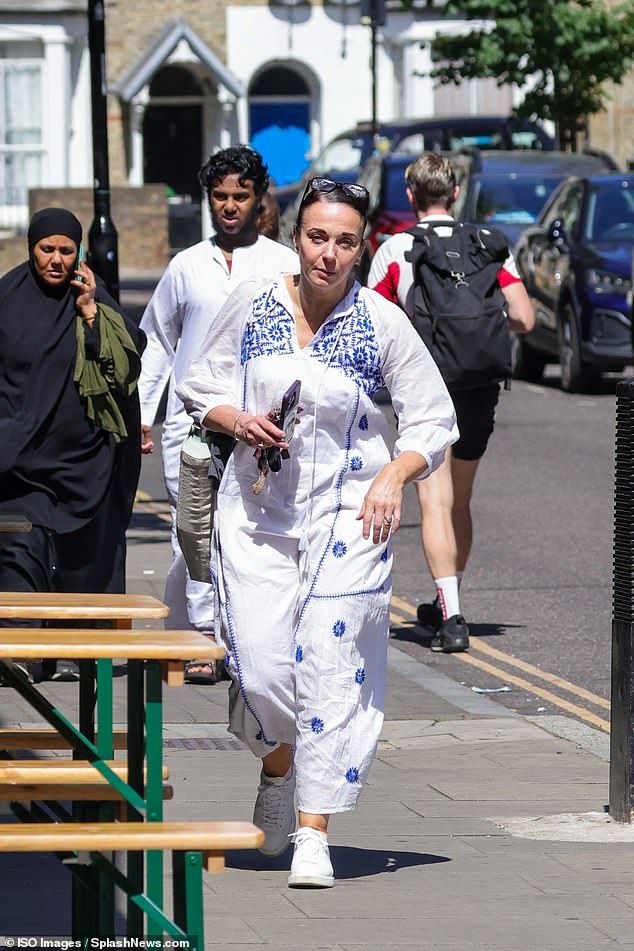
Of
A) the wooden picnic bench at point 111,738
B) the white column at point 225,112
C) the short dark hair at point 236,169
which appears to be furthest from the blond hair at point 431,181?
the white column at point 225,112

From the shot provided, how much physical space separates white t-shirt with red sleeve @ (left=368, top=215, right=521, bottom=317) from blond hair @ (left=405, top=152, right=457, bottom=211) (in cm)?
7

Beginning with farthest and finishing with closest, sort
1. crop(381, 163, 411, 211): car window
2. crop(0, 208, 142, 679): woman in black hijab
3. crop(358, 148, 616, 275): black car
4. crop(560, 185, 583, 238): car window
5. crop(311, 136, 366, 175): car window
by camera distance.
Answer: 1. crop(311, 136, 366, 175): car window
2. crop(381, 163, 411, 211): car window
3. crop(358, 148, 616, 275): black car
4. crop(560, 185, 583, 238): car window
5. crop(0, 208, 142, 679): woman in black hijab

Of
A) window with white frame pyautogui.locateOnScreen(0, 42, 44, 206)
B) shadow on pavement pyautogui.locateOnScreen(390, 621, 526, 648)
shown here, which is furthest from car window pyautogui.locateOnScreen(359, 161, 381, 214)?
window with white frame pyautogui.locateOnScreen(0, 42, 44, 206)

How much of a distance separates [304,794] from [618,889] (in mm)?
838

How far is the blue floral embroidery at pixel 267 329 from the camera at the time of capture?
5613 mm

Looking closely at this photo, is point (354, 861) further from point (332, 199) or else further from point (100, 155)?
point (100, 155)

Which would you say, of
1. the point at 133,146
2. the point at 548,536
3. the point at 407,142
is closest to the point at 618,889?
the point at 548,536

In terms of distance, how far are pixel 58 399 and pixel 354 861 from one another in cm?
255

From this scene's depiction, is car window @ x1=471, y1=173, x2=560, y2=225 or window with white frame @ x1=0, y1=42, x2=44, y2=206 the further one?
window with white frame @ x1=0, y1=42, x2=44, y2=206

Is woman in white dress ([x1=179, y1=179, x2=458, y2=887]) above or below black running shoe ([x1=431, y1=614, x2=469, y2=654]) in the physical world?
above

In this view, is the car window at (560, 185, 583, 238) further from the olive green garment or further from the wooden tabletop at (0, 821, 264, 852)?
the wooden tabletop at (0, 821, 264, 852)

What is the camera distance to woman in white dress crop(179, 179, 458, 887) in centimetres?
550

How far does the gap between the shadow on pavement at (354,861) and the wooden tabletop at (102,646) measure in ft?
4.69

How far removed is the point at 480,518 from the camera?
510 inches
